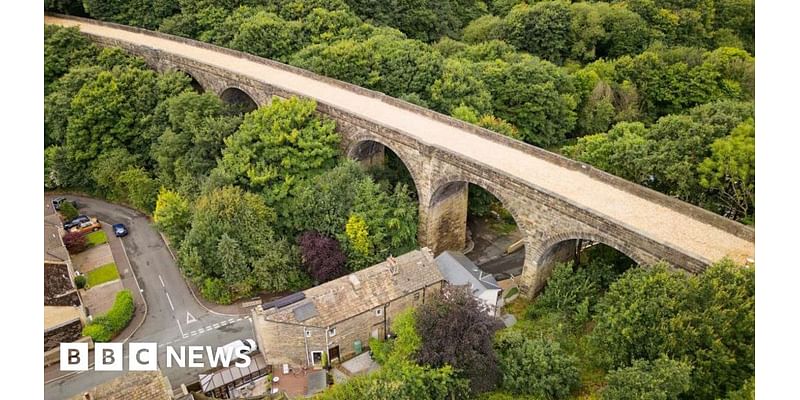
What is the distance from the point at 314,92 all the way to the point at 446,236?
14.8m

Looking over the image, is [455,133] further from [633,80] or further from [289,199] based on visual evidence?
[633,80]

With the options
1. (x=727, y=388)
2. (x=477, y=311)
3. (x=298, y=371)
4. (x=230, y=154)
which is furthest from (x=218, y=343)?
(x=727, y=388)

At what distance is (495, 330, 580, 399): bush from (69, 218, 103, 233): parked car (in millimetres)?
31739

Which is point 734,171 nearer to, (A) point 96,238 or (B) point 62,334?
(B) point 62,334

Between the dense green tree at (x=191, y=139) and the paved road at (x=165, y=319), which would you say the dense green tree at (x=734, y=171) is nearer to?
the paved road at (x=165, y=319)

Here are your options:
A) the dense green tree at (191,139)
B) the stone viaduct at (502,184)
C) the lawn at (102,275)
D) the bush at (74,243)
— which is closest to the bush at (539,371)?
the stone viaduct at (502,184)

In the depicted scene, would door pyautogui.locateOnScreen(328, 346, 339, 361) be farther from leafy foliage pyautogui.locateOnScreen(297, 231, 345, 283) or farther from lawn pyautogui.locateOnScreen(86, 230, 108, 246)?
lawn pyautogui.locateOnScreen(86, 230, 108, 246)

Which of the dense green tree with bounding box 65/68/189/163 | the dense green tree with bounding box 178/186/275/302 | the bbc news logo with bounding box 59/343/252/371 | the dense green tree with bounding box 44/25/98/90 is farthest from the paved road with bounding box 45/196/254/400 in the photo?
the dense green tree with bounding box 44/25/98/90

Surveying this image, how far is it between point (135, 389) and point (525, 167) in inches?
898

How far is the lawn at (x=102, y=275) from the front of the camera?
3734cm

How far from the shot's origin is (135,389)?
25172 millimetres

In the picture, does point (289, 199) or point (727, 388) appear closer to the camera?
point (727, 388)

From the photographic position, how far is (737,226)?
27453 mm

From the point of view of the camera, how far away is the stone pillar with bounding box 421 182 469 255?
3734 cm
